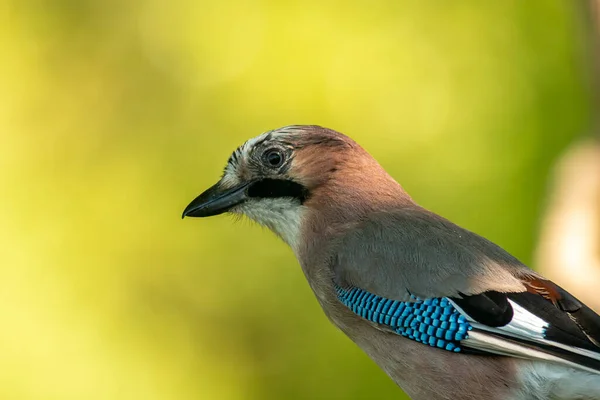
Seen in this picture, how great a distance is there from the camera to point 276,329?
21.1ft

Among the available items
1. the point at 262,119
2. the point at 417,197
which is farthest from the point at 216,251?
the point at 417,197

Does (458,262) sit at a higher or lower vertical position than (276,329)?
higher

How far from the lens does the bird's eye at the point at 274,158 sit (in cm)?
408

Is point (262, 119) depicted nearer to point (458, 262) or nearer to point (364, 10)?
point (364, 10)

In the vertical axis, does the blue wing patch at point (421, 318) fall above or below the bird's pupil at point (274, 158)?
below

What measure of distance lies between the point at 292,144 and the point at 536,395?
1354mm

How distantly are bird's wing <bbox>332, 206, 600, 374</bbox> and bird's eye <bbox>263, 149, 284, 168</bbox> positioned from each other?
0.41 m

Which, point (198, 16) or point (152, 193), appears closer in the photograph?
point (152, 193)

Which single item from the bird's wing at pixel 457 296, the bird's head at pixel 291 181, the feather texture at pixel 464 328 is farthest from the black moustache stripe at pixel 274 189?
the feather texture at pixel 464 328

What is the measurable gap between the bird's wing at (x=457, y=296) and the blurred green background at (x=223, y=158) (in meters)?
2.41

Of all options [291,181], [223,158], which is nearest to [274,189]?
[291,181]

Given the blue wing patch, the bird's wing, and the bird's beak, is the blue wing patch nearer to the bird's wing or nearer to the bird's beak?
the bird's wing

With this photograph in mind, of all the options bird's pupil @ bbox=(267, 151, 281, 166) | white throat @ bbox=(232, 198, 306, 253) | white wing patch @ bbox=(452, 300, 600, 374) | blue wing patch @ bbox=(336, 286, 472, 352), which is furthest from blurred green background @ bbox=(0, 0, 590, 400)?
white wing patch @ bbox=(452, 300, 600, 374)

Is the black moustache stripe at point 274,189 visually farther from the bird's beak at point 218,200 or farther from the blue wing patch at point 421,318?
the blue wing patch at point 421,318
